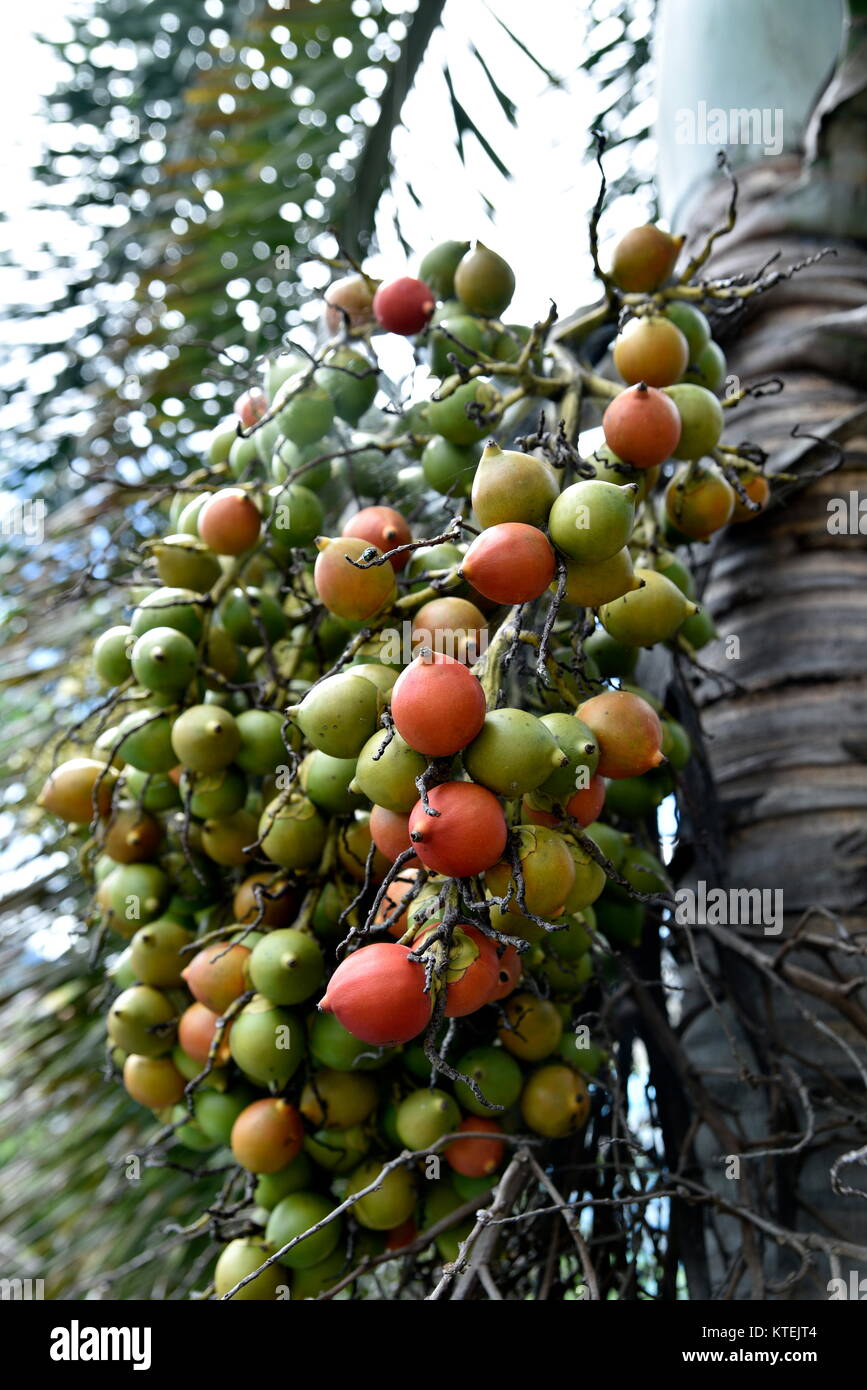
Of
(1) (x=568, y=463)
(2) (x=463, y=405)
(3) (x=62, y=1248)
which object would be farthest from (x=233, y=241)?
(3) (x=62, y=1248)

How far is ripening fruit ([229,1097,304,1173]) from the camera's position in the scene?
3.26 feet

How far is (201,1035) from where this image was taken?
1.06 m

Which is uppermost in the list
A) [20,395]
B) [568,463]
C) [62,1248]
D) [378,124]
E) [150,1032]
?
[378,124]

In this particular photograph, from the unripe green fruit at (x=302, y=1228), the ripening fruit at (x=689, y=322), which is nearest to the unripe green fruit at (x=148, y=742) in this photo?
the unripe green fruit at (x=302, y=1228)

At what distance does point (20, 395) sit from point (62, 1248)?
1827mm

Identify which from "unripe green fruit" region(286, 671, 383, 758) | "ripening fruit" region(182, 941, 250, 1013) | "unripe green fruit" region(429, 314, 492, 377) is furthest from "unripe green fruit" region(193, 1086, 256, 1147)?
"unripe green fruit" region(429, 314, 492, 377)

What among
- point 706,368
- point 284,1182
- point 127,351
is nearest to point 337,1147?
point 284,1182

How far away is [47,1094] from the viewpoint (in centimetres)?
174

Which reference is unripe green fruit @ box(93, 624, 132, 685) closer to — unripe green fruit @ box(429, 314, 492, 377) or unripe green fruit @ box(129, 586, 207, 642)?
unripe green fruit @ box(129, 586, 207, 642)

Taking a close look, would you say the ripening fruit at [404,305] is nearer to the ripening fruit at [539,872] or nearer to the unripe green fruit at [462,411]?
the unripe green fruit at [462,411]

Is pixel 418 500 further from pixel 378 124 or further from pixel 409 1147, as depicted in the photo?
pixel 378 124

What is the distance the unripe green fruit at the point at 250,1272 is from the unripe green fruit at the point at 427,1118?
0.17 meters

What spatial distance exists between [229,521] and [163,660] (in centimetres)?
16

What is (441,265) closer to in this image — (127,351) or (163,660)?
(163,660)
